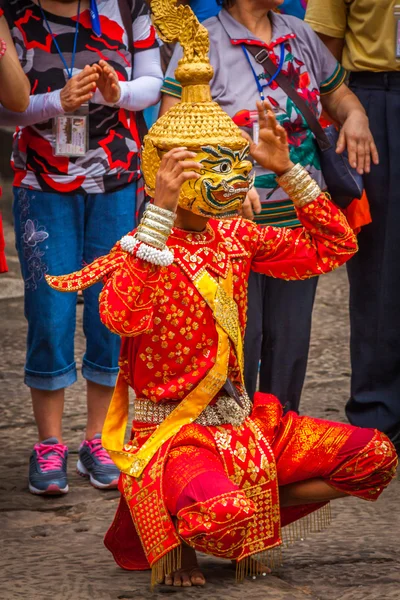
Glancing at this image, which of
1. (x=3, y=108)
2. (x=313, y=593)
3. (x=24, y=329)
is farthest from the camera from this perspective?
(x=24, y=329)

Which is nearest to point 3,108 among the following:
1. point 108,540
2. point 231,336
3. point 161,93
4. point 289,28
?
point 161,93

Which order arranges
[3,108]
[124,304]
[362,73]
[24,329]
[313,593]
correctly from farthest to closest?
1. [24,329]
2. [362,73]
3. [3,108]
4. [313,593]
5. [124,304]

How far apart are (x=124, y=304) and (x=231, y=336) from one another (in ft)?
1.25

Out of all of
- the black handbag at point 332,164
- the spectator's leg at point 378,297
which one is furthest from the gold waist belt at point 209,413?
the spectator's leg at point 378,297

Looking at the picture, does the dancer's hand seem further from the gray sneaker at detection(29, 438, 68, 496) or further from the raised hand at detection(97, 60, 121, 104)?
the gray sneaker at detection(29, 438, 68, 496)

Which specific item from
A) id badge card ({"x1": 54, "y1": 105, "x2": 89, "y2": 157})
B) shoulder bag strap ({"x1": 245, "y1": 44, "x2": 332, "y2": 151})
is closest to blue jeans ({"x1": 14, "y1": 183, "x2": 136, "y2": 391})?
id badge card ({"x1": 54, "y1": 105, "x2": 89, "y2": 157})

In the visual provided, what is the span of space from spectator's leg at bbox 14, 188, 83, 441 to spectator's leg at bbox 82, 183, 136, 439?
5 centimetres

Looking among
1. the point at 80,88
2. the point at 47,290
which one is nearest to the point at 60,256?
the point at 47,290

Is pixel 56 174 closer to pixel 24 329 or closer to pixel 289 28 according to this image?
pixel 289 28

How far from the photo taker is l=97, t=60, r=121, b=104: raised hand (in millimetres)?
3768

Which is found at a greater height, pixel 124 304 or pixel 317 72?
pixel 317 72

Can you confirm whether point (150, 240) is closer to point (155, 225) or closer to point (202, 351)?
point (155, 225)

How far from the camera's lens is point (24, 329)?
606 cm

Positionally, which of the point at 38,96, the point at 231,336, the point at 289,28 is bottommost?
the point at 231,336
